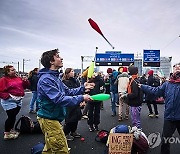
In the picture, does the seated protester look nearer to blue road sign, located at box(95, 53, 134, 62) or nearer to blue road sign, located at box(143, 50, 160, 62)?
blue road sign, located at box(143, 50, 160, 62)

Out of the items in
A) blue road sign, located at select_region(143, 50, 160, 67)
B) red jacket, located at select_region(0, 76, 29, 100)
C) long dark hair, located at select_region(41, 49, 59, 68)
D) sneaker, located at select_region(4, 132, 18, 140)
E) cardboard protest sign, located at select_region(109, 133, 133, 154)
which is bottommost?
sneaker, located at select_region(4, 132, 18, 140)

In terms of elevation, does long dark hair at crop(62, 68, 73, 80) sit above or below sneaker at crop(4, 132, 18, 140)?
above

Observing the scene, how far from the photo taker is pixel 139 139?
4164 millimetres

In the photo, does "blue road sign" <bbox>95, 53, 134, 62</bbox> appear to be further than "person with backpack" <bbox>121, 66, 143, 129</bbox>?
Yes

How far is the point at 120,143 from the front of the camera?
3.95 m

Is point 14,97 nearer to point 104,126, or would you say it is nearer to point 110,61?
point 104,126

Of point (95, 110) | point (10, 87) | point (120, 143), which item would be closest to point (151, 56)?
point (95, 110)

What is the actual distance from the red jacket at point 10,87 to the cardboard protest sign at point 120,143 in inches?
109

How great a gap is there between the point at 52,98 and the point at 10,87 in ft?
9.94

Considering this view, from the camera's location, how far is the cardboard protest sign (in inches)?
155

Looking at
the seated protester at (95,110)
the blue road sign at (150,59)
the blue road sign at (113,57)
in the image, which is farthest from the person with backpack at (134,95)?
the blue road sign at (113,57)

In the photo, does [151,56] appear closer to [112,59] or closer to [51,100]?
[112,59]

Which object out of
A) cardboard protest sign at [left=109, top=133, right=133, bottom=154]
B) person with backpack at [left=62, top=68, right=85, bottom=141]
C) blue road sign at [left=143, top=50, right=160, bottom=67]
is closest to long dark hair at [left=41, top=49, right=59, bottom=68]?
cardboard protest sign at [left=109, top=133, right=133, bottom=154]

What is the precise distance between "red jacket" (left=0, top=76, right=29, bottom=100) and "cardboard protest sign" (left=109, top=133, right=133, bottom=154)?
9.06 feet
